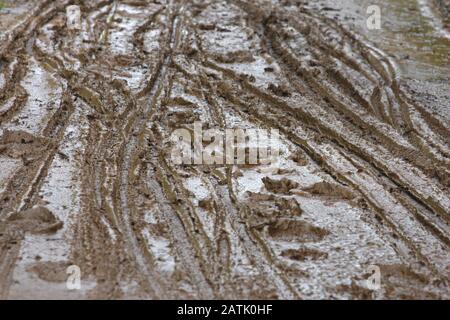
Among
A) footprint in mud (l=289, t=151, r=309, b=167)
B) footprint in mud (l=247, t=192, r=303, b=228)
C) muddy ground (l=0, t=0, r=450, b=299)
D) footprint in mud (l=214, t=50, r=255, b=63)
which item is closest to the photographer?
muddy ground (l=0, t=0, r=450, b=299)

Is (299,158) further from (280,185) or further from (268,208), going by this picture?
(268,208)

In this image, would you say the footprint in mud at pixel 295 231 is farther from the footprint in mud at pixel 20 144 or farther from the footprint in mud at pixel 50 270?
the footprint in mud at pixel 20 144

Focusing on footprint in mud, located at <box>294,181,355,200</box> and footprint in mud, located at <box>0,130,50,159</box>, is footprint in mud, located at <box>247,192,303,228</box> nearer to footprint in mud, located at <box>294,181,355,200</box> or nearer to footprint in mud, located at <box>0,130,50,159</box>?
footprint in mud, located at <box>294,181,355,200</box>

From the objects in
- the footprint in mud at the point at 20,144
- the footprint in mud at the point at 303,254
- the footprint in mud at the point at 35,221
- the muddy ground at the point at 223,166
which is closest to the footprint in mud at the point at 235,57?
the muddy ground at the point at 223,166

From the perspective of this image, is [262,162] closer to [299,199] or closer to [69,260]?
[299,199]

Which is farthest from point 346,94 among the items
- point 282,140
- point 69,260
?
point 69,260

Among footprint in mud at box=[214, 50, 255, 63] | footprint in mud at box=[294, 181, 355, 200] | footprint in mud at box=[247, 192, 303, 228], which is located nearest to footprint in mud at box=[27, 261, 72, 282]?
footprint in mud at box=[247, 192, 303, 228]
